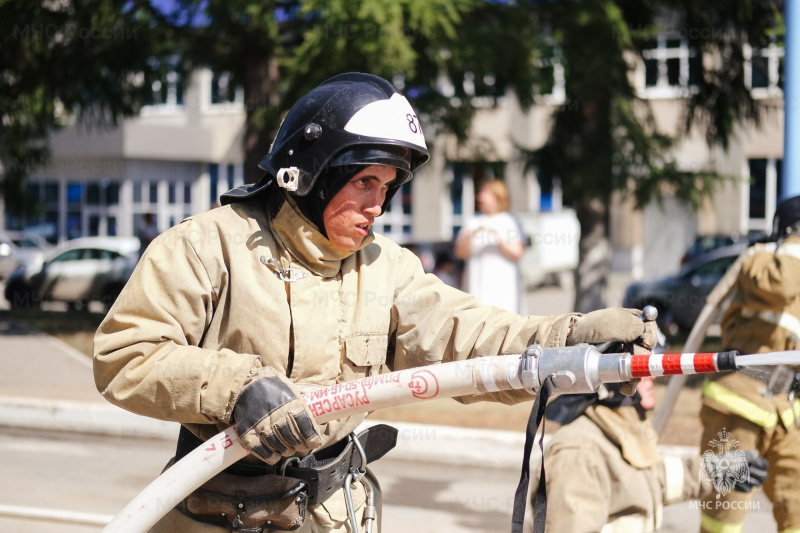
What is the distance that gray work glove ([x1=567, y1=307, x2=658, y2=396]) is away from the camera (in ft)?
6.94

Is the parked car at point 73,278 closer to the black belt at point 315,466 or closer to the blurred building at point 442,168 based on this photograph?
the blurred building at point 442,168

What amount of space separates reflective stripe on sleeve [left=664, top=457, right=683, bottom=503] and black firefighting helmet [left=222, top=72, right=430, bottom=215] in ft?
5.81

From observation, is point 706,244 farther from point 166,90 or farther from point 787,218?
point 787,218

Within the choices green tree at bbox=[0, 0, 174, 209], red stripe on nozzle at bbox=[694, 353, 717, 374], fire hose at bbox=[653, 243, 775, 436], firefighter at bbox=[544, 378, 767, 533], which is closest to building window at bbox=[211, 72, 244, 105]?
green tree at bbox=[0, 0, 174, 209]

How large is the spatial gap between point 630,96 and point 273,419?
10032 millimetres

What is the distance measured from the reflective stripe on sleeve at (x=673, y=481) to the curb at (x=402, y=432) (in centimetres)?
234

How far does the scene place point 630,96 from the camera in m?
11.2

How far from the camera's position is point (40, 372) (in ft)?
32.1

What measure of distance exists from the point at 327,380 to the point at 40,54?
11.1 metres

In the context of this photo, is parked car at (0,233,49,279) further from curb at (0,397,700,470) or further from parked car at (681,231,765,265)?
curb at (0,397,700,470)

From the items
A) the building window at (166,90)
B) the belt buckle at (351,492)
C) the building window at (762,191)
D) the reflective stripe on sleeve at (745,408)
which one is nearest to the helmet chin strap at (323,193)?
the belt buckle at (351,492)

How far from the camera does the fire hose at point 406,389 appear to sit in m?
1.99

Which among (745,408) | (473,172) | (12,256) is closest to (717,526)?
(745,408)

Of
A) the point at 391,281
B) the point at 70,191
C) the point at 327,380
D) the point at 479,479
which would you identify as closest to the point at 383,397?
the point at 327,380
